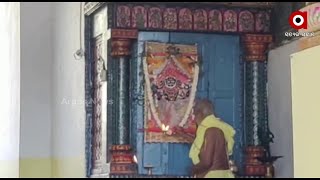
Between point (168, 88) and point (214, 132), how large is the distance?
0.22 metres

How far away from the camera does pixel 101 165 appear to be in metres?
2.33

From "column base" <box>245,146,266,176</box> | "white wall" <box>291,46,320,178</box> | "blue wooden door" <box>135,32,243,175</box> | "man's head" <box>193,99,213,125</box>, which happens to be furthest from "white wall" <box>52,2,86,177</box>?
"white wall" <box>291,46,320,178</box>

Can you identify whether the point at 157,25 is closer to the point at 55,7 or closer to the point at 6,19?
the point at 55,7

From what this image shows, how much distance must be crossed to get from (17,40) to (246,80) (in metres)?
0.82

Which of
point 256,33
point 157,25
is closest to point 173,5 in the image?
point 157,25

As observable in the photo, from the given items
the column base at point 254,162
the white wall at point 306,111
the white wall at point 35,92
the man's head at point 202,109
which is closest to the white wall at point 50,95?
the white wall at point 35,92

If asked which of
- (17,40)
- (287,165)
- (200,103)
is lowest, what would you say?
(287,165)

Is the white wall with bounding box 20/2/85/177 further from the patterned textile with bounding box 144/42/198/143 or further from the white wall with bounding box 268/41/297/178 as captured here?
the white wall with bounding box 268/41/297/178

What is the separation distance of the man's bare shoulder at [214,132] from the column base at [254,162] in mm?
118

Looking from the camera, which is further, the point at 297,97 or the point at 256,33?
the point at 256,33

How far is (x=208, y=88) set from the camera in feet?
7.82

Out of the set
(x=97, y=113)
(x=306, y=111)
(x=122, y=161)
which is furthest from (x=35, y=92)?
(x=306, y=111)

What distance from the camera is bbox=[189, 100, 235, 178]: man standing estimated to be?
92.0 inches

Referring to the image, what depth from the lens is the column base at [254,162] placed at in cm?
238
